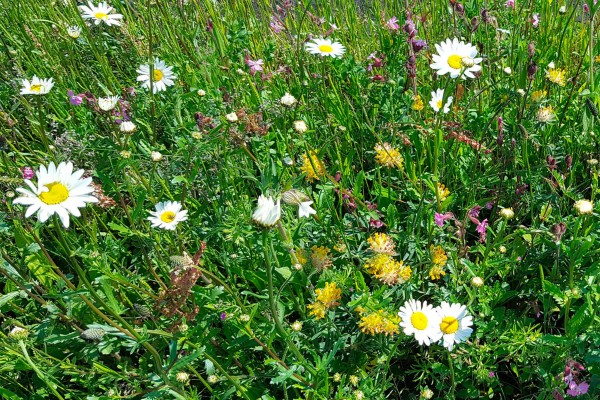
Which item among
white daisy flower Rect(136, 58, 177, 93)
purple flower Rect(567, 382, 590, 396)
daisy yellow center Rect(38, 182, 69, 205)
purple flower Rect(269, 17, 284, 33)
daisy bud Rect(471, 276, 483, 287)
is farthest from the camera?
purple flower Rect(269, 17, 284, 33)

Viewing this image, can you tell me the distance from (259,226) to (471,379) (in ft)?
3.03

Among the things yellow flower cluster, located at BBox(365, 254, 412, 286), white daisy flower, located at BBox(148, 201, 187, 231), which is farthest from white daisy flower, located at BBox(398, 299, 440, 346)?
white daisy flower, located at BBox(148, 201, 187, 231)

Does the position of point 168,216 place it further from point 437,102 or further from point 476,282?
point 437,102

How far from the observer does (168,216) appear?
5.50 feet

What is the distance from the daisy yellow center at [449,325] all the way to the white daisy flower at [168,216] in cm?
82

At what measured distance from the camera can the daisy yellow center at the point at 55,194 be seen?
1193mm

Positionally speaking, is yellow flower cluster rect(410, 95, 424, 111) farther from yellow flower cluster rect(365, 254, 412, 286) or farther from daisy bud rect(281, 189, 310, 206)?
daisy bud rect(281, 189, 310, 206)

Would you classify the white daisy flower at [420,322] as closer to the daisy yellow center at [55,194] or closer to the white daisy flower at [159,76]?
the daisy yellow center at [55,194]

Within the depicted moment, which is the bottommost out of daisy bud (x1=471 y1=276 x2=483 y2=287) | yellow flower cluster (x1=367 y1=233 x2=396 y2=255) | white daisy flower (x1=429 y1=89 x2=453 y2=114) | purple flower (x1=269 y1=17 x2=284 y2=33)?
daisy bud (x1=471 y1=276 x2=483 y2=287)

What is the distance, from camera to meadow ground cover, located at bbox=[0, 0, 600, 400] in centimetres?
140

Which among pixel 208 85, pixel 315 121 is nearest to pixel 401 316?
pixel 315 121

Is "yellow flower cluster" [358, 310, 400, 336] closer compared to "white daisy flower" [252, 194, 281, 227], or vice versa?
"white daisy flower" [252, 194, 281, 227]

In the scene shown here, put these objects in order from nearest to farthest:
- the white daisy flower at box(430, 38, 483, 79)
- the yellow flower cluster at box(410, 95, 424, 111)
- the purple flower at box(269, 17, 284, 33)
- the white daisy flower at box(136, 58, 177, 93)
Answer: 1. the white daisy flower at box(430, 38, 483, 79)
2. the yellow flower cluster at box(410, 95, 424, 111)
3. the white daisy flower at box(136, 58, 177, 93)
4. the purple flower at box(269, 17, 284, 33)

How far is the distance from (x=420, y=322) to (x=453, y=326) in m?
0.09
